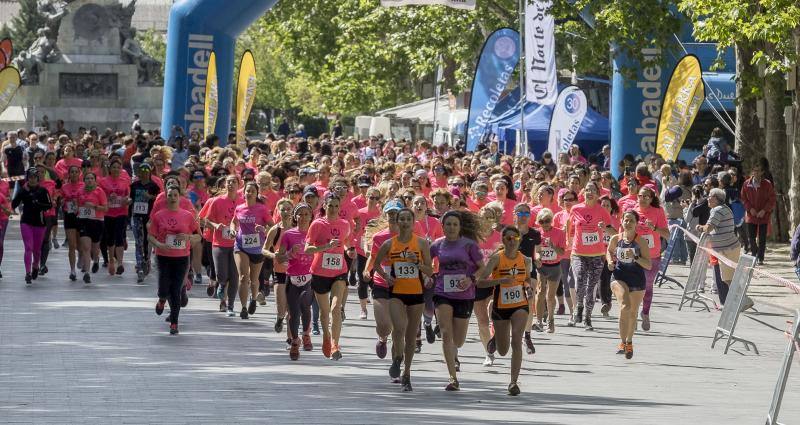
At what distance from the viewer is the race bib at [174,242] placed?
1780 cm

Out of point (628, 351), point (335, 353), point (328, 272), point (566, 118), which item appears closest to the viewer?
point (335, 353)

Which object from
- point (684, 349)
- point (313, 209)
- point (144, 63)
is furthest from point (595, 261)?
point (144, 63)

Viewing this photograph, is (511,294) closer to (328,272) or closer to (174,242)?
(328,272)

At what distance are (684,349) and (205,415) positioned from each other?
7.41 metres

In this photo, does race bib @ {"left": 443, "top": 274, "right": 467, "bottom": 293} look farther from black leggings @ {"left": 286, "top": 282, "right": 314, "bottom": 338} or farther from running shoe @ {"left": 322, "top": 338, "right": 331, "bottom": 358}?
black leggings @ {"left": 286, "top": 282, "right": 314, "bottom": 338}

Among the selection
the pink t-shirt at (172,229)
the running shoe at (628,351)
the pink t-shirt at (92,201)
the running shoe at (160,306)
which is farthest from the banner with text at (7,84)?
the running shoe at (628,351)

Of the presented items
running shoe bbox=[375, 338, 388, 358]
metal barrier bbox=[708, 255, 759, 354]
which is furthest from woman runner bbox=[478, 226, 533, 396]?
metal barrier bbox=[708, 255, 759, 354]

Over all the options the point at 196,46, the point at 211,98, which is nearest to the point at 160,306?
the point at 211,98

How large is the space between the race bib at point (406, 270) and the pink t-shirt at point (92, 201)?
990 centimetres

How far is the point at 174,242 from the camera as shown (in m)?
17.8

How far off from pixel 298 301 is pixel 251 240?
9.41 ft

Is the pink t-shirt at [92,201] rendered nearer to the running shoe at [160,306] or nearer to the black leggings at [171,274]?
the running shoe at [160,306]

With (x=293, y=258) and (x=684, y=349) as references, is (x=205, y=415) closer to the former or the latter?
(x=293, y=258)

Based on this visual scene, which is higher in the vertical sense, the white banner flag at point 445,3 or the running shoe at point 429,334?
the white banner flag at point 445,3
